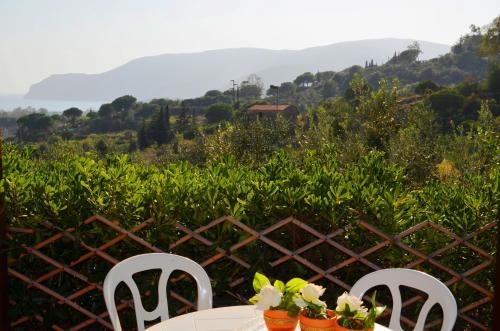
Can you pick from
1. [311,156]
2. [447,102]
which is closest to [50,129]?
[447,102]

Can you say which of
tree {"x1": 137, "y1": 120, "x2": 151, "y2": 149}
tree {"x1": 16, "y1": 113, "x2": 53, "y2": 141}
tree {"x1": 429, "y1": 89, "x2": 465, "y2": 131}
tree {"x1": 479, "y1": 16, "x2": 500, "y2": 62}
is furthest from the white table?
tree {"x1": 16, "y1": 113, "x2": 53, "y2": 141}

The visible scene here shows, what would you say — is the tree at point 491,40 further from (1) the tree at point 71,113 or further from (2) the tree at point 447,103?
(1) the tree at point 71,113

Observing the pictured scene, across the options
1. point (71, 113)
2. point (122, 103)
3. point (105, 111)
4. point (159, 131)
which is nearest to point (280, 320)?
point (159, 131)

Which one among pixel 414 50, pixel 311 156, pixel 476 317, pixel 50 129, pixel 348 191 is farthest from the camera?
pixel 414 50

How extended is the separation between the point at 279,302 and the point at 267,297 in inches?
1.8

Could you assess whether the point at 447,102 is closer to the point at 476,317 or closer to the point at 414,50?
the point at 476,317

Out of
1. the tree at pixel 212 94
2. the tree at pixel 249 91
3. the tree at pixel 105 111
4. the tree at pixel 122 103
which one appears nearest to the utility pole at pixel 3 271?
the tree at pixel 105 111

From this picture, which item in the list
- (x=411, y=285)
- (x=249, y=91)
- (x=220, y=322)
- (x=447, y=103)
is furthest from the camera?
(x=249, y=91)

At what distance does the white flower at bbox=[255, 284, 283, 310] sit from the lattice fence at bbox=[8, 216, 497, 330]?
4.26 feet

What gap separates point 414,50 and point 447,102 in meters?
62.6

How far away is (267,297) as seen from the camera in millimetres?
1470

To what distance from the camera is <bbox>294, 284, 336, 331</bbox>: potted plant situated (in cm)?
145

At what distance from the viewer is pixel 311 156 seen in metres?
3.67

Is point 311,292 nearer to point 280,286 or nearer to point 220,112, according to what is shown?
point 280,286
